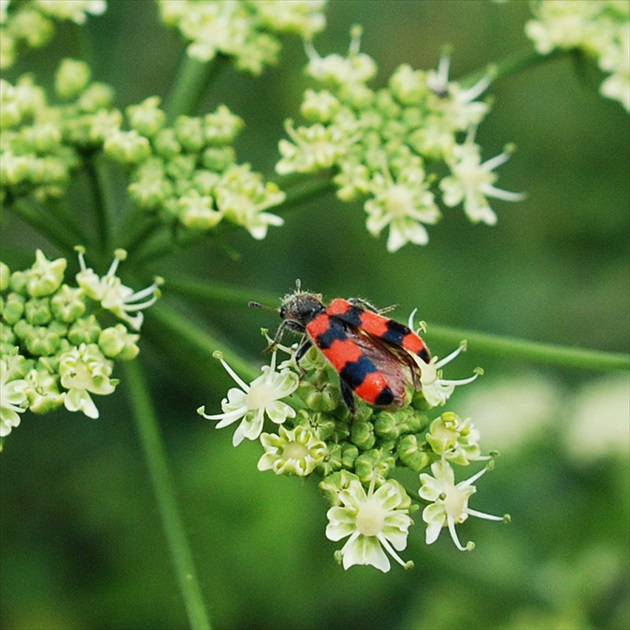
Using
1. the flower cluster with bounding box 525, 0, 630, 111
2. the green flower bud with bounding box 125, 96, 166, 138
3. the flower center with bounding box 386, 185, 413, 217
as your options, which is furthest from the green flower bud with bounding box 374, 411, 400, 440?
the flower cluster with bounding box 525, 0, 630, 111

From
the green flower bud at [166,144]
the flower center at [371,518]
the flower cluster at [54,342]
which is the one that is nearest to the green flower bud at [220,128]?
the green flower bud at [166,144]

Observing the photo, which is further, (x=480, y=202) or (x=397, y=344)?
(x=480, y=202)

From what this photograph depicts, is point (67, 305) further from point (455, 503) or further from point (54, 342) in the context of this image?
point (455, 503)

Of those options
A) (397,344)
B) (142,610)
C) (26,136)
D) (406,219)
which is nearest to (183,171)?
(26,136)

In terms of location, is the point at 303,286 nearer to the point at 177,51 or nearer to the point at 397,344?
the point at 177,51

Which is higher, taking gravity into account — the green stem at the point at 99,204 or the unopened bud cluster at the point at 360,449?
the green stem at the point at 99,204

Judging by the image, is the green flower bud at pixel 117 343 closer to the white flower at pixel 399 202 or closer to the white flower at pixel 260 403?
the white flower at pixel 260 403

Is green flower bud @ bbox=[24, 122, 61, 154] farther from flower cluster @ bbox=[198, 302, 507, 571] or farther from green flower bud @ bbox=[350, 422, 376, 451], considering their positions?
green flower bud @ bbox=[350, 422, 376, 451]
